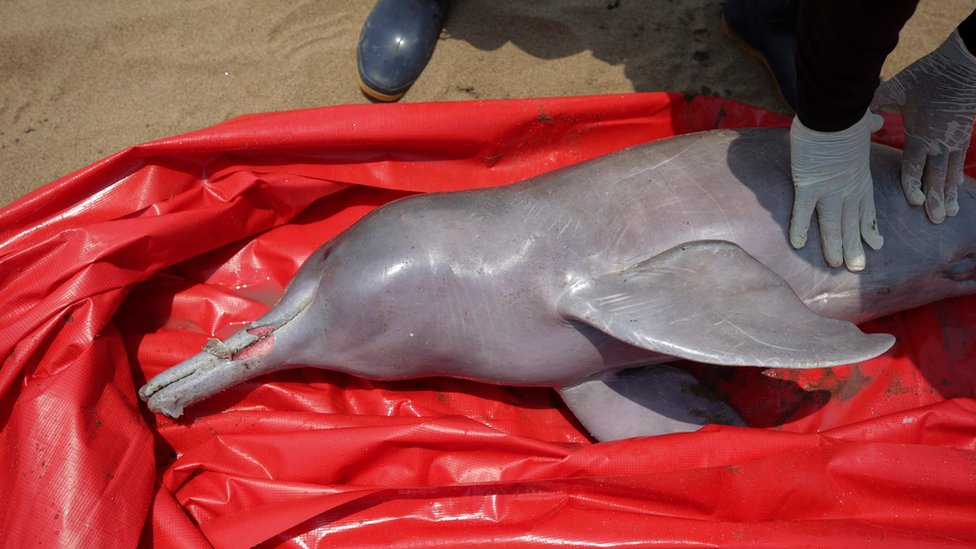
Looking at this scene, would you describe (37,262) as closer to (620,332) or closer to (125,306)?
(125,306)

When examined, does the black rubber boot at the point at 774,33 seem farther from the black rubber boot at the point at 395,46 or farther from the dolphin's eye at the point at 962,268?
the black rubber boot at the point at 395,46

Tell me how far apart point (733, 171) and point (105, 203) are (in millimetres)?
2920

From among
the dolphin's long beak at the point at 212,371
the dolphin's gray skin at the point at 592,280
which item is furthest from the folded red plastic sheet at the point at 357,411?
the dolphin's gray skin at the point at 592,280

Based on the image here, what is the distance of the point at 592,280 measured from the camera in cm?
291

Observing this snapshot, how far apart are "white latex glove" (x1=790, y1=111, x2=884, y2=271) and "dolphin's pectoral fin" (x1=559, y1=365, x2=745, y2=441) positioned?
32.3 inches

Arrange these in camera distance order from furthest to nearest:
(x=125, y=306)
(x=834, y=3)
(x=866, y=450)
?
(x=125, y=306) < (x=866, y=450) < (x=834, y=3)

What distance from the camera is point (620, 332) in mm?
2662

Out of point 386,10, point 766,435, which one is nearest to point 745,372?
point 766,435

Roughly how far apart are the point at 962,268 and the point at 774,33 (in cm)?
177

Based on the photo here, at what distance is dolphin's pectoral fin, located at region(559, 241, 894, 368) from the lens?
8.19 feet

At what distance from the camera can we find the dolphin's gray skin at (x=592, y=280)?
111 inches

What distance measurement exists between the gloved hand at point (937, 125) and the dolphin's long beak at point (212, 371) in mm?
2834

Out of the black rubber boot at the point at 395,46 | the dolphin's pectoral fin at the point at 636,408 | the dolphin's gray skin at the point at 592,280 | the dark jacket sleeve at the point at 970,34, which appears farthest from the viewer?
the black rubber boot at the point at 395,46

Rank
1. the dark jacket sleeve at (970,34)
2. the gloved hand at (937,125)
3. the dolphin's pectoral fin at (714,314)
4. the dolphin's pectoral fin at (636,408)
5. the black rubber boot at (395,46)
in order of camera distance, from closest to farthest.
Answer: the dolphin's pectoral fin at (714,314)
the dark jacket sleeve at (970,34)
the gloved hand at (937,125)
the dolphin's pectoral fin at (636,408)
the black rubber boot at (395,46)
